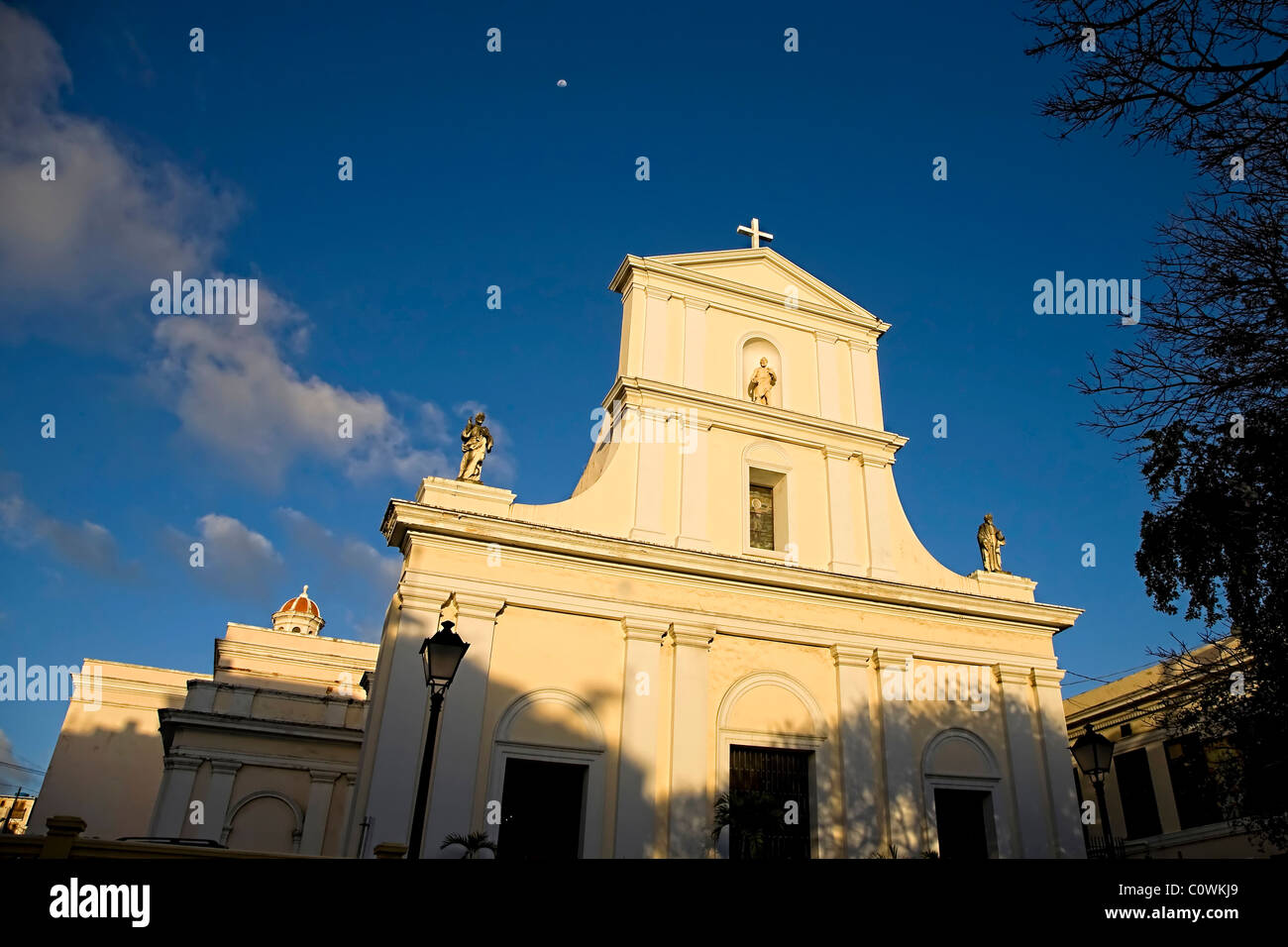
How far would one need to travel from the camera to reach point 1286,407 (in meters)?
6.99

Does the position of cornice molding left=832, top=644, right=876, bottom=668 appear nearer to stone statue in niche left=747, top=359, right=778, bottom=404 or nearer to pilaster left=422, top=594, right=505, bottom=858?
stone statue in niche left=747, top=359, right=778, bottom=404

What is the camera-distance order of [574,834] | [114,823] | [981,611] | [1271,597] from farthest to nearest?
[114,823]
[981,611]
[574,834]
[1271,597]

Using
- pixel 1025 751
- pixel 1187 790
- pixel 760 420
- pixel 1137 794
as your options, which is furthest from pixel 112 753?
pixel 1187 790


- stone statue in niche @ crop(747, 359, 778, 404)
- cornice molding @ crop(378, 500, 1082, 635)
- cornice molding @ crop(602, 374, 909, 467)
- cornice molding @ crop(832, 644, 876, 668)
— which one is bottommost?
cornice molding @ crop(832, 644, 876, 668)

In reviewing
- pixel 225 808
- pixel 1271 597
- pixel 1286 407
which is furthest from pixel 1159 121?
pixel 225 808

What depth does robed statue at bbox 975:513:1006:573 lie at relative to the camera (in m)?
19.3

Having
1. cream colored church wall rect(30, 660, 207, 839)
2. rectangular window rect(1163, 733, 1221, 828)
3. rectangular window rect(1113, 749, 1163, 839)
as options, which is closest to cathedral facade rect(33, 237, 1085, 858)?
rectangular window rect(1163, 733, 1221, 828)

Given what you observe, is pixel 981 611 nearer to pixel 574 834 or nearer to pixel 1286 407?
pixel 574 834

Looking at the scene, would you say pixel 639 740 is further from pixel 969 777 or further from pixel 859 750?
pixel 969 777

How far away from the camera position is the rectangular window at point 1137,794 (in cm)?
2289

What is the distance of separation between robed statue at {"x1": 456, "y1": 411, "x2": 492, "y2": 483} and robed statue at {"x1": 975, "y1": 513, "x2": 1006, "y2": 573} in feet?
38.6

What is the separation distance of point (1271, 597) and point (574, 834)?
1097 centimetres

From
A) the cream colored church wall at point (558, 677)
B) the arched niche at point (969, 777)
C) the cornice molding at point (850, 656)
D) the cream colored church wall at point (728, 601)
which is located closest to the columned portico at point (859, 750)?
the cornice molding at point (850, 656)

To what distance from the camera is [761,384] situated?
770 inches
